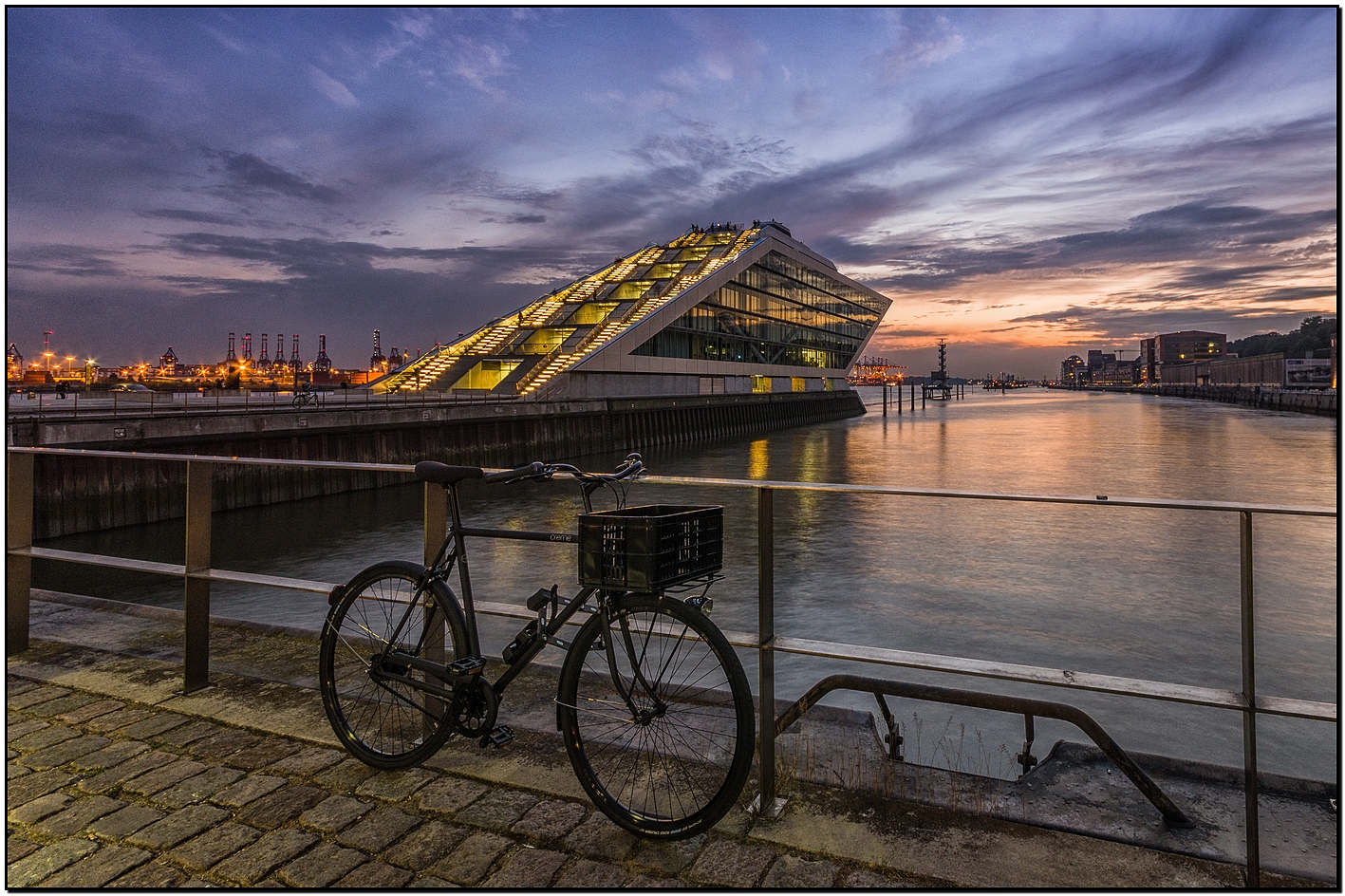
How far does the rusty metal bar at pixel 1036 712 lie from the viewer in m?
3.69

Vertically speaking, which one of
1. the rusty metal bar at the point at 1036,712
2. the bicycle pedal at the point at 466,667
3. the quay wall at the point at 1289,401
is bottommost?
the rusty metal bar at the point at 1036,712

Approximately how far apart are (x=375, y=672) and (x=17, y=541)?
374 centimetres

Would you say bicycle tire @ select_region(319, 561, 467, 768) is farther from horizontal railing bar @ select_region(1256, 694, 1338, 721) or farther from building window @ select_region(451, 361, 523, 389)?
building window @ select_region(451, 361, 523, 389)

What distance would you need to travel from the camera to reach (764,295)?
95.9 meters

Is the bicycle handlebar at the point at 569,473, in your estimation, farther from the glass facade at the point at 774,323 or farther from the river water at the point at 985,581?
the glass facade at the point at 774,323

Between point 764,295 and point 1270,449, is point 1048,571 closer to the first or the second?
point 1270,449

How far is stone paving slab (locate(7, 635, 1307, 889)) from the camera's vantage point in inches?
119

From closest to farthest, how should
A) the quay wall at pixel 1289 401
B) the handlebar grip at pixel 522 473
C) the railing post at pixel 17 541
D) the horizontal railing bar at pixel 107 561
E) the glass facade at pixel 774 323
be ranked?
1. the handlebar grip at pixel 522 473
2. the horizontal railing bar at pixel 107 561
3. the railing post at pixel 17 541
4. the glass facade at pixel 774 323
5. the quay wall at pixel 1289 401

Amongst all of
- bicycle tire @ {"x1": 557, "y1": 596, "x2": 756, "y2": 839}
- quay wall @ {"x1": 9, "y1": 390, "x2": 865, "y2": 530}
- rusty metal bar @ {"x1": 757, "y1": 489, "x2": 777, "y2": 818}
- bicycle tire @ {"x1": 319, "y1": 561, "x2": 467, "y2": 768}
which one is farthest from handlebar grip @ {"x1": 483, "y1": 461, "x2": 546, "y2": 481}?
quay wall @ {"x1": 9, "y1": 390, "x2": 865, "y2": 530}

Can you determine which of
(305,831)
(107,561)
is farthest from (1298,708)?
(107,561)

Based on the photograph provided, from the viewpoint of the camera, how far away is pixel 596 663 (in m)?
3.70

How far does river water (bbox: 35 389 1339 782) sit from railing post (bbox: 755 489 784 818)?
1.43 meters

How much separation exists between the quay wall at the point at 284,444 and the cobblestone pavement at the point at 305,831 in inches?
464

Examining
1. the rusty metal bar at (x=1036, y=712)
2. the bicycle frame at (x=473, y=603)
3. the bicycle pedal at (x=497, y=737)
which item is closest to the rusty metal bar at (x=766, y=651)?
the rusty metal bar at (x=1036, y=712)
